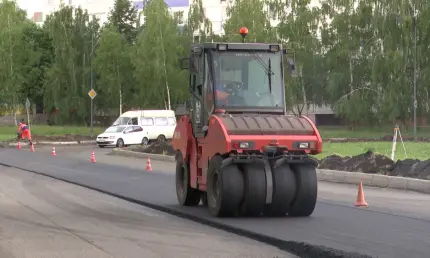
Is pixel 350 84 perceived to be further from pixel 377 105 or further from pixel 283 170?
pixel 283 170

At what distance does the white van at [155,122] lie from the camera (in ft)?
149

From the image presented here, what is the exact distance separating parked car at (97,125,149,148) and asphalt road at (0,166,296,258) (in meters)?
27.3

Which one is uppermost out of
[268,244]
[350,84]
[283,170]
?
[350,84]

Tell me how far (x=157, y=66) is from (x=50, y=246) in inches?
2202

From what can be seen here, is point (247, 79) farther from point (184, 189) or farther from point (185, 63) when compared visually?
point (184, 189)

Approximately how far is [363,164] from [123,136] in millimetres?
25429

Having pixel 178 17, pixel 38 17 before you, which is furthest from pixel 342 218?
pixel 38 17

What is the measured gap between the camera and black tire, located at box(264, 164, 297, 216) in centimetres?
1166

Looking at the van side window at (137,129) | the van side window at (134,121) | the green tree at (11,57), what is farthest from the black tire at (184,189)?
the green tree at (11,57)

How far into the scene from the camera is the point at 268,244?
370 inches

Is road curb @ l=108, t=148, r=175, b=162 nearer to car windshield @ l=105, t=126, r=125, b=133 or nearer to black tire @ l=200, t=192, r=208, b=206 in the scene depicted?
car windshield @ l=105, t=126, r=125, b=133

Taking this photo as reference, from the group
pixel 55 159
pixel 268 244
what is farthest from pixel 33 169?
pixel 268 244

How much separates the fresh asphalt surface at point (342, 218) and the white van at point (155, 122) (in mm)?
22756

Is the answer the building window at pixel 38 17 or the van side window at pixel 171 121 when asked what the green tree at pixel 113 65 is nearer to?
the van side window at pixel 171 121
